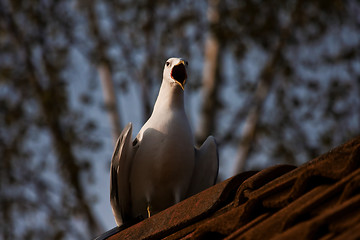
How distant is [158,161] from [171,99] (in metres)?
0.43

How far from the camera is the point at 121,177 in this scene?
3.43 meters

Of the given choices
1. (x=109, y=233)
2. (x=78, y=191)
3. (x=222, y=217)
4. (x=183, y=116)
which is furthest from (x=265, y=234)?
(x=78, y=191)

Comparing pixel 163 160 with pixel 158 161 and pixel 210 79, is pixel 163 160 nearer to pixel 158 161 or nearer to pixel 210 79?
A: pixel 158 161

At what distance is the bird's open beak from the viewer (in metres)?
3.62

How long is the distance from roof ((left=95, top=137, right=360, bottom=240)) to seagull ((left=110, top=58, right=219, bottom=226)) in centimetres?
79

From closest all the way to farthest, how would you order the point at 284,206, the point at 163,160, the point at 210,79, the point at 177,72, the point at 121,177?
1. the point at 284,206
2. the point at 163,160
3. the point at 121,177
4. the point at 177,72
5. the point at 210,79

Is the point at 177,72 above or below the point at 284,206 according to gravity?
above

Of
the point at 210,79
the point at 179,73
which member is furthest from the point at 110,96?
the point at 179,73

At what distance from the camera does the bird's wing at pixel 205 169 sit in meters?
3.68

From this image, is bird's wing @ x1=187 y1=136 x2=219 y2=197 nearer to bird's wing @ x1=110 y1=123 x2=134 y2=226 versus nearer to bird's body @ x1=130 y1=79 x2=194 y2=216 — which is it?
bird's body @ x1=130 y1=79 x2=194 y2=216

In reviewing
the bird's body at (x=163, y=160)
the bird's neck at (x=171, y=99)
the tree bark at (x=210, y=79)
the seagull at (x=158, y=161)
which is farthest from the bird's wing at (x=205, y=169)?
the tree bark at (x=210, y=79)

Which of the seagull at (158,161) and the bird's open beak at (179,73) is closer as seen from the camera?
the seagull at (158,161)

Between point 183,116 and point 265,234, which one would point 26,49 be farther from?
point 265,234

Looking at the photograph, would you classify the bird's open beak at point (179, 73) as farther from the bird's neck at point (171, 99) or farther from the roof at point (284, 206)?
the roof at point (284, 206)
